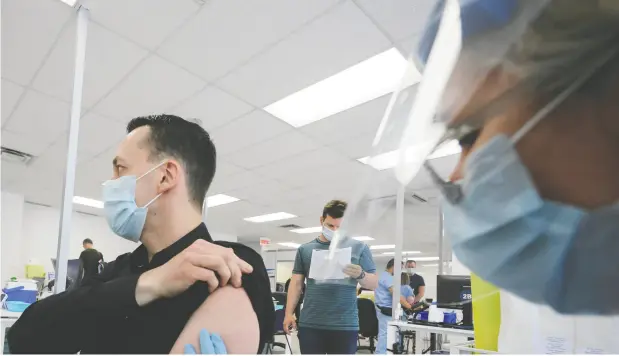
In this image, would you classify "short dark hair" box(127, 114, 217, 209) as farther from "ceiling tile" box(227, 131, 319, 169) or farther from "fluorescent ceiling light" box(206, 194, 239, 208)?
"fluorescent ceiling light" box(206, 194, 239, 208)

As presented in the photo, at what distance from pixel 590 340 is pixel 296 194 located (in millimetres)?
5440

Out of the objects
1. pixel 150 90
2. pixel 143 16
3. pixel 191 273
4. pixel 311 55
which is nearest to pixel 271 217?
pixel 150 90

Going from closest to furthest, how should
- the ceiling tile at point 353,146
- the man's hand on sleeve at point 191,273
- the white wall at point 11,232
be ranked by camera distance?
the man's hand on sleeve at point 191,273 → the ceiling tile at point 353,146 → the white wall at point 11,232

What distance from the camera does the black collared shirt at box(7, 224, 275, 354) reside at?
2.22ft

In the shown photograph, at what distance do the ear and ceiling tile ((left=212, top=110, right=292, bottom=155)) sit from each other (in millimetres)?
2341

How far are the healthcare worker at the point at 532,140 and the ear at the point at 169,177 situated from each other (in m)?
0.60

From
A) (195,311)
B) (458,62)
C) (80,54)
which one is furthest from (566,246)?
(80,54)

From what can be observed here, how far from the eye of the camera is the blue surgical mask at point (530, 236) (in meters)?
0.41

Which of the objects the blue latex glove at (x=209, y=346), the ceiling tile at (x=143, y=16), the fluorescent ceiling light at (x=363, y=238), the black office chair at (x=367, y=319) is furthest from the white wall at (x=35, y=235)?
the fluorescent ceiling light at (x=363, y=238)

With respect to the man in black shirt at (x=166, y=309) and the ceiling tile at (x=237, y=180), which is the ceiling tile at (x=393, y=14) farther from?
the ceiling tile at (x=237, y=180)

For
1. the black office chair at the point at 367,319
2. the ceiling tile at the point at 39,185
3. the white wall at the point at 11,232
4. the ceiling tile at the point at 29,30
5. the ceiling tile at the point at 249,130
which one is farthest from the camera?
the white wall at the point at 11,232

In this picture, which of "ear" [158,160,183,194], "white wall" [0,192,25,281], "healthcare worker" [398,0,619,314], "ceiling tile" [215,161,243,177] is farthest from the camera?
"white wall" [0,192,25,281]

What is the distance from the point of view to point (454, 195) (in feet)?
1.46

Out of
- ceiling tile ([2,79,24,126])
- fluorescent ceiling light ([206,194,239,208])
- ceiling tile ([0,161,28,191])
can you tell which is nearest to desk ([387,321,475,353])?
ceiling tile ([2,79,24,126])
